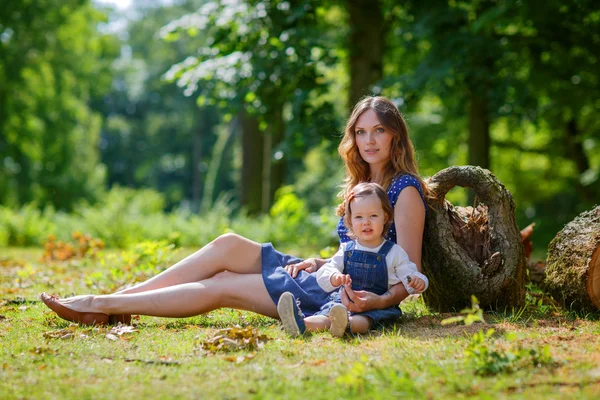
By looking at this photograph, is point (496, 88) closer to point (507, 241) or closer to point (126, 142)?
point (507, 241)

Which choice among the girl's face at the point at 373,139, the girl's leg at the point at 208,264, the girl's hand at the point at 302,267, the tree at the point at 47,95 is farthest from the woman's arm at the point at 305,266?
the tree at the point at 47,95

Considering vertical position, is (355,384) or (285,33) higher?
(285,33)

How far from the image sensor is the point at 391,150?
185 inches

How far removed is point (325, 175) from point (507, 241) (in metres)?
20.7

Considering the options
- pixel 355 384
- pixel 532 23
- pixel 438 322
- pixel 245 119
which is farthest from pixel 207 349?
pixel 245 119

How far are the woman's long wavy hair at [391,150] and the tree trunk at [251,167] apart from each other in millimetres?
10200

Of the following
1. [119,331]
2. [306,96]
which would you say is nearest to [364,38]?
[306,96]

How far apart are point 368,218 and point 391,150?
74cm

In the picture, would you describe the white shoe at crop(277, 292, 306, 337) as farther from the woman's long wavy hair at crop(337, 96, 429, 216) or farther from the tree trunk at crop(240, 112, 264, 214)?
the tree trunk at crop(240, 112, 264, 214)

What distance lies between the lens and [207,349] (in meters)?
3.72

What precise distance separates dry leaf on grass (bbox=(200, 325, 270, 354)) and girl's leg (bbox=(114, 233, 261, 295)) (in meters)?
0.78

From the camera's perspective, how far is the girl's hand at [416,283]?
13.4ft

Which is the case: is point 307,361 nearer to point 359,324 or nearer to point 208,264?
point 359,324

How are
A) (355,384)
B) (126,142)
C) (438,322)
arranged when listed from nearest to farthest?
(355,384)
(438,322)
(126,142)
